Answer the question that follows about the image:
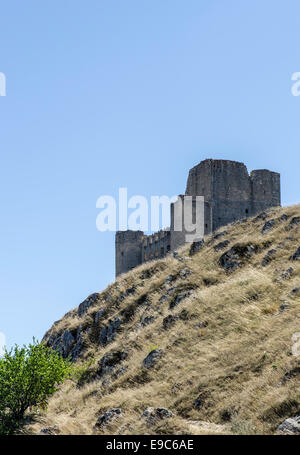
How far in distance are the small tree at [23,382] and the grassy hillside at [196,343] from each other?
829 millimetres

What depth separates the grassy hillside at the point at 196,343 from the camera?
1459 cm

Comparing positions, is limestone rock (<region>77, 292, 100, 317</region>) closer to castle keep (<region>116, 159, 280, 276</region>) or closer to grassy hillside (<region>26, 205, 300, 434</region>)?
grassy hillside (<region>26, 205, 300, 434</region>)

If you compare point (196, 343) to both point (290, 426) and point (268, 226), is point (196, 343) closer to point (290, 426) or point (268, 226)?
point (290, 426)

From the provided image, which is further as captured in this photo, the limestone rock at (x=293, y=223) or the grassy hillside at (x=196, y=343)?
the limestone rock at (x=293, y=223)

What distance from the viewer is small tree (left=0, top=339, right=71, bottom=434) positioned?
20703 mm

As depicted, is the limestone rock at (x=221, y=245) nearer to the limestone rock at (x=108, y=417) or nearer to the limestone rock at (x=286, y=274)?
the limestone rock at (x=286, y=274)

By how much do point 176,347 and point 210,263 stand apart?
933cm

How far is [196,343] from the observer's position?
66.7 ft

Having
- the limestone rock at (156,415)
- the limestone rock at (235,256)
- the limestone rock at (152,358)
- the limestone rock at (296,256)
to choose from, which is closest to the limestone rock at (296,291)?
the limestone rock at (296,256)

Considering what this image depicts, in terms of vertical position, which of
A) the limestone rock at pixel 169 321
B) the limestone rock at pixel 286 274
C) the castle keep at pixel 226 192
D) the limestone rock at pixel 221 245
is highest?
the castle keep at pixel 226 192

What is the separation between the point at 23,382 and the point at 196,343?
741 centimetres

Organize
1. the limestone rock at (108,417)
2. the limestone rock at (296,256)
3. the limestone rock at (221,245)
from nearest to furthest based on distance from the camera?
the limestone rock at (108,417)
the limestone rock at (296,256)
the limestone rock at (221,245)

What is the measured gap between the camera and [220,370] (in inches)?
673
